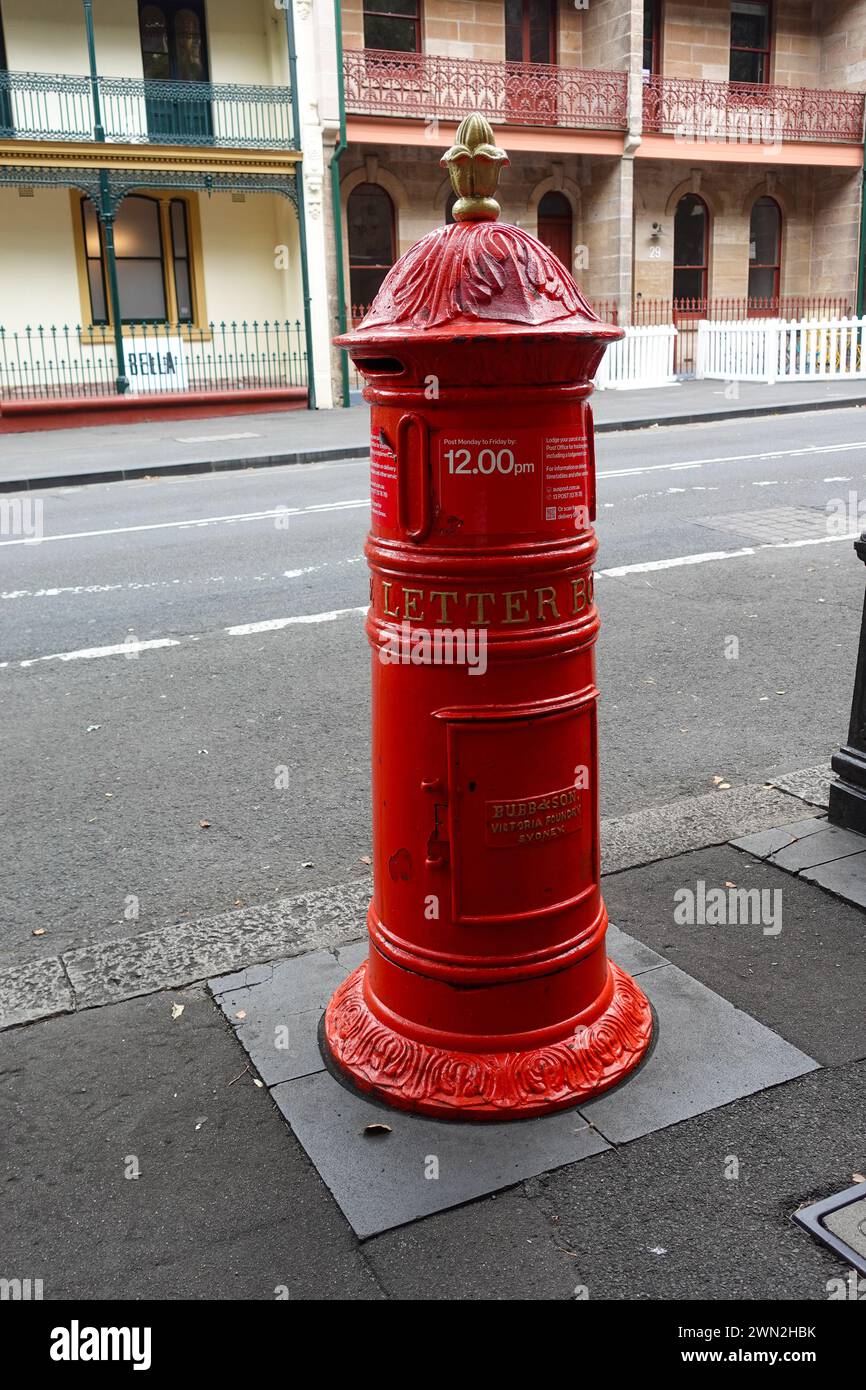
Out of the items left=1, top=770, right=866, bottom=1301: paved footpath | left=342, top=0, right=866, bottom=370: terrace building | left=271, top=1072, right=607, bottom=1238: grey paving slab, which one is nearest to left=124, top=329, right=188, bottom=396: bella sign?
left=342, top=0, right=866, bottom=370: terrace building

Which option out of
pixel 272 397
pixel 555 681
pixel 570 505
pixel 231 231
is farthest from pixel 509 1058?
pixel 231 231

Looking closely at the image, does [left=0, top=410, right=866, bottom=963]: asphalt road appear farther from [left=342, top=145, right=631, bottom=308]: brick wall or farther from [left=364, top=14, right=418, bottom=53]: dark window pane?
[left=364, top=14, right=418, bottom=53]: dark window pane

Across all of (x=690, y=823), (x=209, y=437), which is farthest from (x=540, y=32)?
(x=690, y=823)

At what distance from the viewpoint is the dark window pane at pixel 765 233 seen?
28.0m

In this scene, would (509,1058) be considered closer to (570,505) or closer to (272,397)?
(570,505)

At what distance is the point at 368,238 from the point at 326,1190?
23.8 metres

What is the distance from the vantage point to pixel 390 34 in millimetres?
23625

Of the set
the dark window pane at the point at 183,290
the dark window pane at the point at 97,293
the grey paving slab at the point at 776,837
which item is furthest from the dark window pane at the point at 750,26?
the grey paving slab at the point at 776,837

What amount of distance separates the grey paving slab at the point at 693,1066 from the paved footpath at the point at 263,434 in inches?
501

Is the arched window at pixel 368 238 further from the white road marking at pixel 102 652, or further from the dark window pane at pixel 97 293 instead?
the white road marking at pixel 102 652

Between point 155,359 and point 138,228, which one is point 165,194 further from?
point 155,359

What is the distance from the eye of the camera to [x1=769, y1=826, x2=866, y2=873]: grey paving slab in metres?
4.00

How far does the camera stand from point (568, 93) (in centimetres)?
2409

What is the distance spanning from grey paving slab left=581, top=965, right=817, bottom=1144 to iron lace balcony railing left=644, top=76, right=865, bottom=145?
2537 cm
